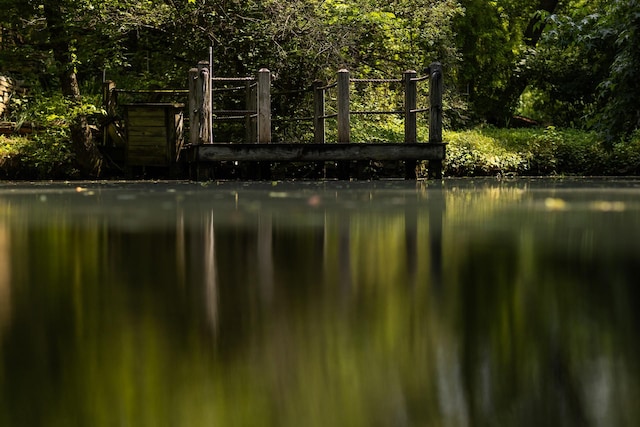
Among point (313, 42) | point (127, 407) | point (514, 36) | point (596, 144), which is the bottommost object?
point (127, 407)

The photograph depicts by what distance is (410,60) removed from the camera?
22.9 metres

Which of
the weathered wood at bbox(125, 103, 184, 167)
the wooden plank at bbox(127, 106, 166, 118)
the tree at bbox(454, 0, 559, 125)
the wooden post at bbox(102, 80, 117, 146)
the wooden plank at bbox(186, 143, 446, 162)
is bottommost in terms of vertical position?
the wooden plank at bbox(186, 143, 446, 162)

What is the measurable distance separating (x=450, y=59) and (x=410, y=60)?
4163mm

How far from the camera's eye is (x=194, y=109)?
1794 cm

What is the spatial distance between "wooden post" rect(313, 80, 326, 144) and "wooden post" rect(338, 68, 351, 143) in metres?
0.89

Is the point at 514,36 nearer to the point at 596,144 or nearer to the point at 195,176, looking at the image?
the point at 596,144

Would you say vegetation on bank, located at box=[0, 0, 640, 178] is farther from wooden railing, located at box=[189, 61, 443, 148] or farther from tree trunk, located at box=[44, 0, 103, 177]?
wooden railing, located at box=[189, 61, 443, 148]

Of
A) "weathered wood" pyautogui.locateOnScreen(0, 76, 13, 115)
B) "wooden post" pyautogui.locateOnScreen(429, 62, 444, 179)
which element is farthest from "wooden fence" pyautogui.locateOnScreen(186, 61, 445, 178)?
"weathered wood" pyautogui.locateOnScreen(0, 76, 13, 115)

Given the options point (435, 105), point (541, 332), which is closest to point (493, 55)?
point (435, 105)

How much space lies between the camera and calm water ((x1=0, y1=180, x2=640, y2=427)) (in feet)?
6.86

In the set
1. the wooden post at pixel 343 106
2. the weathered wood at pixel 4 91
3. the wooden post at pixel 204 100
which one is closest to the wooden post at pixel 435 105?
the wooden post at pixel 343 106

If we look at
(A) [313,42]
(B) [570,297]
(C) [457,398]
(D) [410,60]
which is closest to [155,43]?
(A) [313,42]

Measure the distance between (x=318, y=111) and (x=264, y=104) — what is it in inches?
80.1

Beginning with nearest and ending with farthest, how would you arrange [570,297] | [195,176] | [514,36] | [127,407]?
[127,407] < [570,297] < [195,176] < [514,36]
